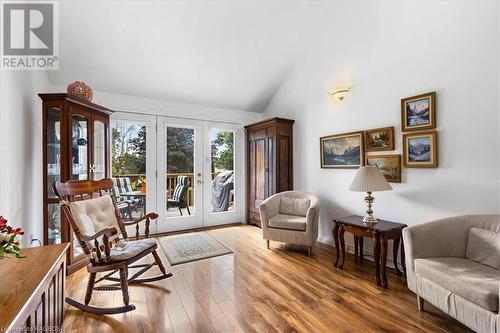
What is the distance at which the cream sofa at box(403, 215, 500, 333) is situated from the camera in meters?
1.57

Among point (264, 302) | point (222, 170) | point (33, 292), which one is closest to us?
point (33, 292)

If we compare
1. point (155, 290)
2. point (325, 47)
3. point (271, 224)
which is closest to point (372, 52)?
point (325, 47)

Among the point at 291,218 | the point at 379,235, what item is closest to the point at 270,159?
the point at 291,218

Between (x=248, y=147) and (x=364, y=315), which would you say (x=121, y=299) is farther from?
(x=248, y=147)

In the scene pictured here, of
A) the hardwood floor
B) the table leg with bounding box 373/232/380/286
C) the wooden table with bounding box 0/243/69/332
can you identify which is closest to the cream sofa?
the hardwood floor

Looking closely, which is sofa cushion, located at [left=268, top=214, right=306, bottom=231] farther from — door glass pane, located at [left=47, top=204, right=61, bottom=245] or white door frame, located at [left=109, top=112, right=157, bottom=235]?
door glass pane, located at [left=47, top=204, right=61, bottom=245]

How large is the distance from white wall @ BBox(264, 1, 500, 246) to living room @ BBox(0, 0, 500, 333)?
16mm

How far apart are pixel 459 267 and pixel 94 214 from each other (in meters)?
3.25

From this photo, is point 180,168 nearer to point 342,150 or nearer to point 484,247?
point 342,150

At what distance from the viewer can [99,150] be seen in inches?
131

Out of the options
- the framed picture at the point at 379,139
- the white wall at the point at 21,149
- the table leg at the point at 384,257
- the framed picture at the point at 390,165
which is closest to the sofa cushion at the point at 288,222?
the table leg at the point at 384,257

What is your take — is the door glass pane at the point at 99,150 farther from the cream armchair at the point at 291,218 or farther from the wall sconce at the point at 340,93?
the wall sconce at the point at 340,93

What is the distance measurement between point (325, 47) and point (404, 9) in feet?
3.81

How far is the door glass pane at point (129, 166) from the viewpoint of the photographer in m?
4.01
